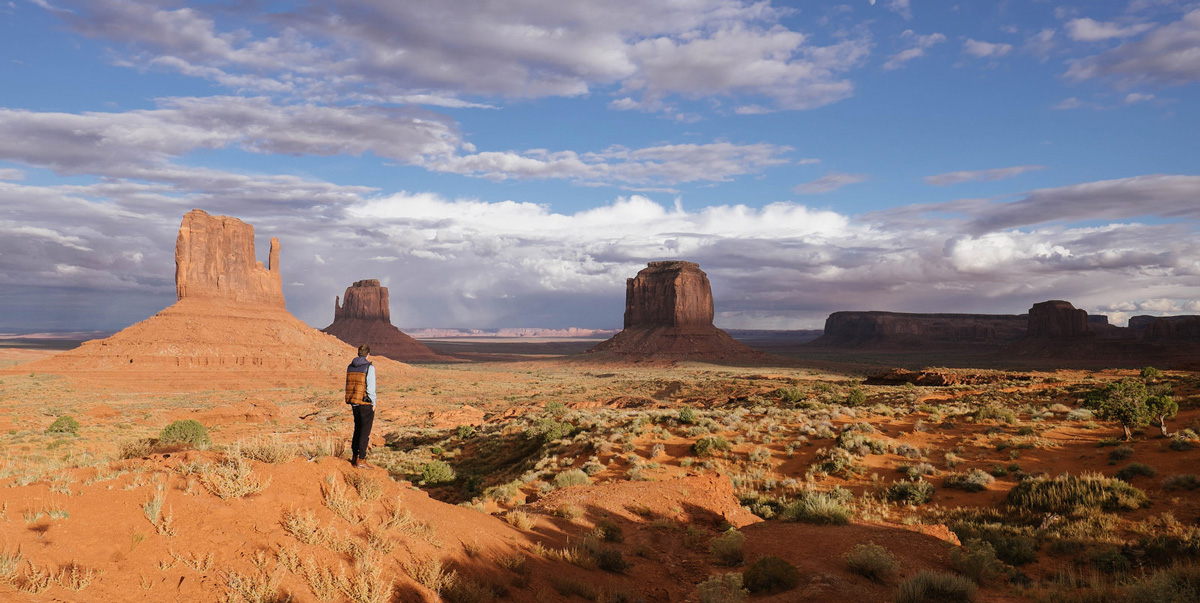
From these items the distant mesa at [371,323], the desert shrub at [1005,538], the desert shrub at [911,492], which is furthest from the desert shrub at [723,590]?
the distant mesa at [371,323]

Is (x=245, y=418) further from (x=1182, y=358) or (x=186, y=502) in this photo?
(x=1182, y=358)

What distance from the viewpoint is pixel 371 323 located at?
152 metres

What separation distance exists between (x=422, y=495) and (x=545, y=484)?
23.0 ft

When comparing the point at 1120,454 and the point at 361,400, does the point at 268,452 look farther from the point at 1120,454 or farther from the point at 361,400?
the point at 1120,454

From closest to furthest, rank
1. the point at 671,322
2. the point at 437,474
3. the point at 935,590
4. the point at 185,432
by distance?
the point at 935,590
the point at 437,474
the point at 185,432
the point at 671,322

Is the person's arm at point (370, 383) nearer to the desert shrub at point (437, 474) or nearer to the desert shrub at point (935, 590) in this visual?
the desert shrub at point (935, 590)

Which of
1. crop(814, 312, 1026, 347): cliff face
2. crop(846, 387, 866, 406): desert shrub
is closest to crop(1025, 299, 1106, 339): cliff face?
crop(814, 312, 1026, 347): cliff face

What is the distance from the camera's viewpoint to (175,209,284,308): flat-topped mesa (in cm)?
7462

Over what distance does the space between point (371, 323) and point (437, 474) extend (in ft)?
468

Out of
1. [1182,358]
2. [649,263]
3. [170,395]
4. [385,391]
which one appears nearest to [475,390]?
[385,391]

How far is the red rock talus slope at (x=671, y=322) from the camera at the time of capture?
121 metres

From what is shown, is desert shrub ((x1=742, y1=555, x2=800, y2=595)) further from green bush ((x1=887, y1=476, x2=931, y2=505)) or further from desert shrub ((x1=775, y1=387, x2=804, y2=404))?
desert shrub ((x1=775, y1=387, x2=804, y2=404))

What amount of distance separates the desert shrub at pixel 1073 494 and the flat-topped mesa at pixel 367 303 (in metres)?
157

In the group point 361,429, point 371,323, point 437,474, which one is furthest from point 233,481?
point 371,323
